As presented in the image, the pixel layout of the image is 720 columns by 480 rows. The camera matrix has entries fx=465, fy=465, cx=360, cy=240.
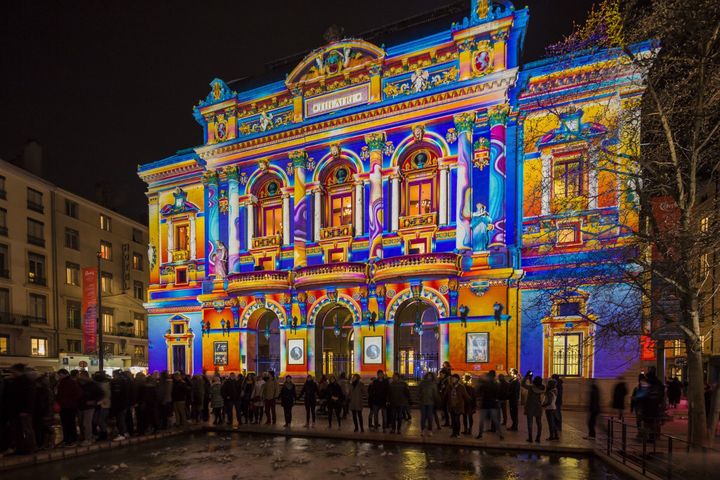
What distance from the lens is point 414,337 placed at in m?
25.1

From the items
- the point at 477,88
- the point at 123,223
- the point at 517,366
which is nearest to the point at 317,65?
the point at 477,88

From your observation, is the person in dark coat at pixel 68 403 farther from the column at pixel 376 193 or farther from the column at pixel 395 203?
the column at pixel 395 203

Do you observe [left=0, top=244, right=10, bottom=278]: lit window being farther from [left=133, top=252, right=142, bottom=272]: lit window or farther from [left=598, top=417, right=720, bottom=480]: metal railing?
[left=598, top=417, right=720, bottom=480]: metal railing

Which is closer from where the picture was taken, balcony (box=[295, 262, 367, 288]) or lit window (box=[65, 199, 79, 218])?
balcony (box=[295, 262, 367, 288])

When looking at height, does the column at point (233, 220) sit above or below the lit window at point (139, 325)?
above

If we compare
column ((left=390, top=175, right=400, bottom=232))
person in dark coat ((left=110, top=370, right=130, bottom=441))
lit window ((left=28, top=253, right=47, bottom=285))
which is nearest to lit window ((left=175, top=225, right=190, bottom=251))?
lit window ((left=28, top=253, right=47, bottom=285))

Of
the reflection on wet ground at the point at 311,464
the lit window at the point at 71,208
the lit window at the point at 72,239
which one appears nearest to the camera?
the reflection on wet ground at the point at 311,464

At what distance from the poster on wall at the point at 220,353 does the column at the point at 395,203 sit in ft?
39.3

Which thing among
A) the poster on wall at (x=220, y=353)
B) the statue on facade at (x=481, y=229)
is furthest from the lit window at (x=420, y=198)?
the poster on wall at (x=220, y=353)

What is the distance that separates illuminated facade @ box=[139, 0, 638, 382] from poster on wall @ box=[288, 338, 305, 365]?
3.4 inches

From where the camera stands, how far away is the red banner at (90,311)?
99.6ft

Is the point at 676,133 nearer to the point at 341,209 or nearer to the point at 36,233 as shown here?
the point at 341,209

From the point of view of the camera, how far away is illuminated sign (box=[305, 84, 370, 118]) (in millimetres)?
24438

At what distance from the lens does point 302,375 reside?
24203 millimetres
